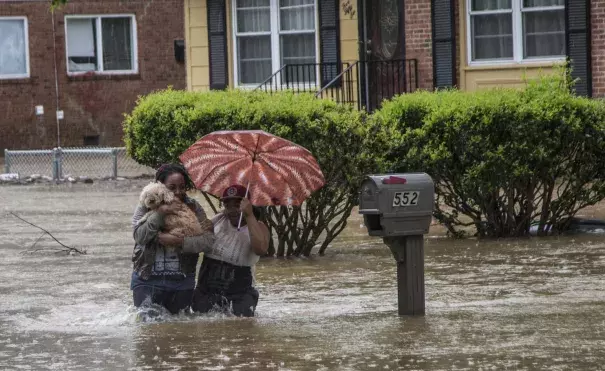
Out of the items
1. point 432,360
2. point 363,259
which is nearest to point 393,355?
point 432,360

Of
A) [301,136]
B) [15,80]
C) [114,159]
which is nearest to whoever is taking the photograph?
[301,136]

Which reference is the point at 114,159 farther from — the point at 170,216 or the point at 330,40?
the point at 170,216

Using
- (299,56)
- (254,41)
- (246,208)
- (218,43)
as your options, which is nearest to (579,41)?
(299,56)

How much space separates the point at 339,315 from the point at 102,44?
1008 inches

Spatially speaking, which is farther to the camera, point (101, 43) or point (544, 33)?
point (101, 43)

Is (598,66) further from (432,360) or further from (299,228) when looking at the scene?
(432,360)

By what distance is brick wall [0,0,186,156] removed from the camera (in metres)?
33.4

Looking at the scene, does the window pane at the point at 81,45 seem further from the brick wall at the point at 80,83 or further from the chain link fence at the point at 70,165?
the chain link fence at the point at 70,165

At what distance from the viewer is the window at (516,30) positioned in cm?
2162

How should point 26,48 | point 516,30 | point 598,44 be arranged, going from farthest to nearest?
1. point 26,48
2. point 516,30
3. point 598,44

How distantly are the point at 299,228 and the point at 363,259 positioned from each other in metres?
0.76

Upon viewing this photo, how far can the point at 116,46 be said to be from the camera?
113 feet

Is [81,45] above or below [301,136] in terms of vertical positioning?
above

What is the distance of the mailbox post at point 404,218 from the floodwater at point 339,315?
24cm
